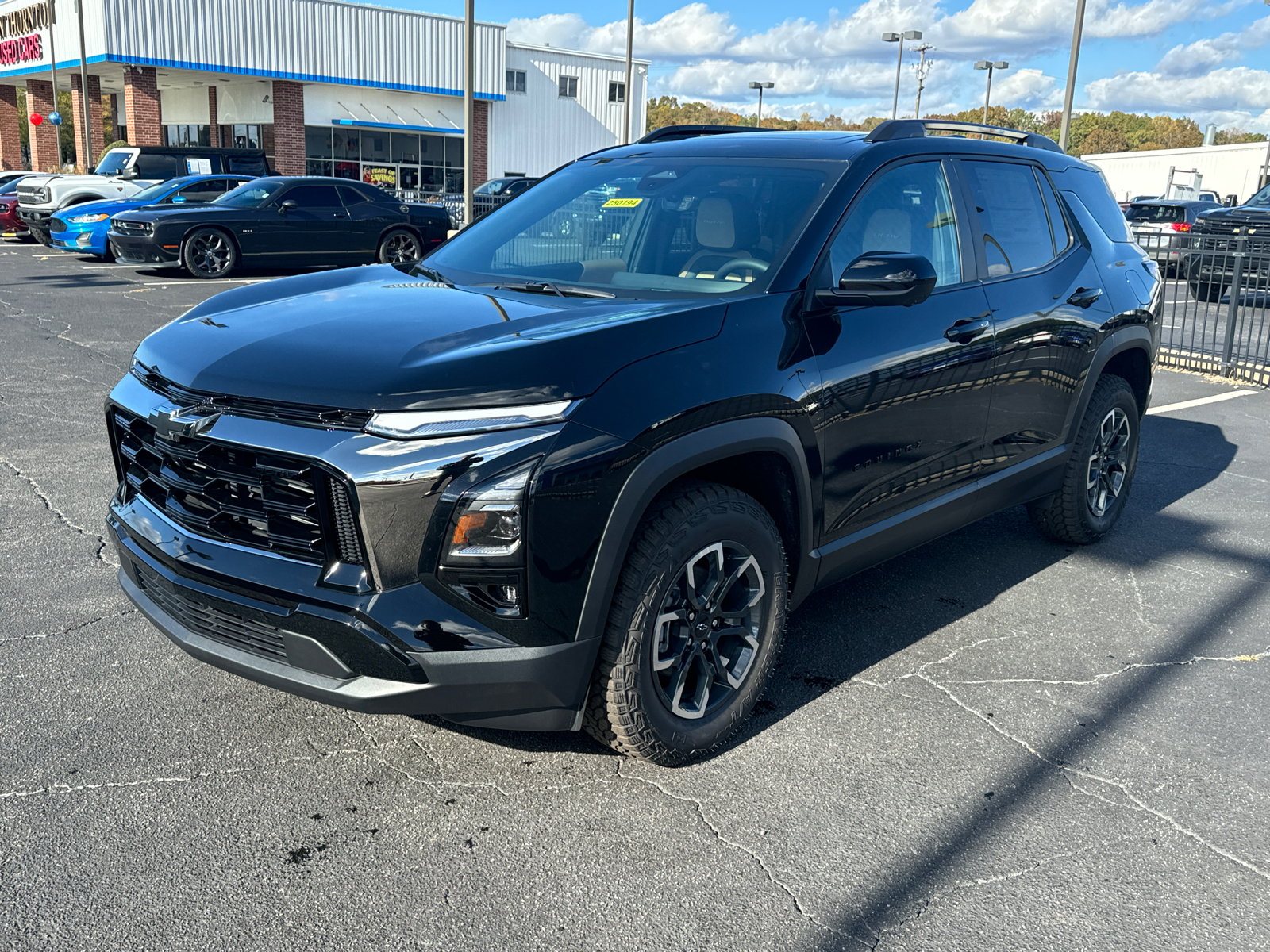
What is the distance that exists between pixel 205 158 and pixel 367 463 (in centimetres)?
2168

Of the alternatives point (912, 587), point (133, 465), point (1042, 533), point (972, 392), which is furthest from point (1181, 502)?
point (133, 465)

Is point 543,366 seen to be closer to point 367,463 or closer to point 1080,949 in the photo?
point 367,463

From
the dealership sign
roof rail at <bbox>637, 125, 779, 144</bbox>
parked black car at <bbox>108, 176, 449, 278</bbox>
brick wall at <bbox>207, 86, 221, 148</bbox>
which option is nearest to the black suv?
roof rail at <bbox>637, 125, 779, 144</bbox>

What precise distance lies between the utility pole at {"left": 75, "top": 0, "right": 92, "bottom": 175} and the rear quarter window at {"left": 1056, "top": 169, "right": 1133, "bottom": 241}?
120 feet

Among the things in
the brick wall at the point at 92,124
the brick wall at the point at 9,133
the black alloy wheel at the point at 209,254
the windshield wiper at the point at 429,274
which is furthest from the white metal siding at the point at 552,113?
the windshield wiper at the point at 429,274

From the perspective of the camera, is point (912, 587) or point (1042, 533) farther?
point (1042, 533)

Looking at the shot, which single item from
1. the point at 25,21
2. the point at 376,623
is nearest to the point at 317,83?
the point at 25,21

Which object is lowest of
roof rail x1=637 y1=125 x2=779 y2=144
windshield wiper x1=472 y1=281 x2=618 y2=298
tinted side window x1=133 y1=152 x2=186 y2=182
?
windshield wiper x1=472 y1=281 x2=618 y2=298

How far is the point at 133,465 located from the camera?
10.7 feet

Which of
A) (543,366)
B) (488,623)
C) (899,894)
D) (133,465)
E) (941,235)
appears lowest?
(899,894)

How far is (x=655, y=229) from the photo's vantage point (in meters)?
3.97

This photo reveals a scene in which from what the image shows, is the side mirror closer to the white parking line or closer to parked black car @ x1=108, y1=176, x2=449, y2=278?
the white parking line

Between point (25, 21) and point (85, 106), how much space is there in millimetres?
9269

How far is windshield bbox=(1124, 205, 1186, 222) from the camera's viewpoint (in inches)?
924
